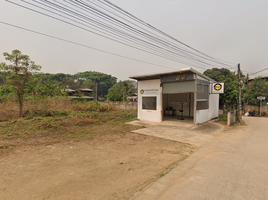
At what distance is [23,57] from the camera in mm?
10227

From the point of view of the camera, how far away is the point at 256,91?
→ 1905 cm

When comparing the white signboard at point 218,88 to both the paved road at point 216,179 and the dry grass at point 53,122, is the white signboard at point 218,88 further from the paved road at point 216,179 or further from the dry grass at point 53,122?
the dry grass at point 53,122

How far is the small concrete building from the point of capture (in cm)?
952

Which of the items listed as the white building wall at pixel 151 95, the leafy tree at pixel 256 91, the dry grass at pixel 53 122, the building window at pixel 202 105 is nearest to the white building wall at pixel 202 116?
the building window at pixel 202 105

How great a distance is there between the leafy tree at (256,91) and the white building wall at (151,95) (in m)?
14.7

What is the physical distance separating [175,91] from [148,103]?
2377 millimetres

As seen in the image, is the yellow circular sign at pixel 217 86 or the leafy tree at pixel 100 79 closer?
the yellow circular sign at pixel 217 86

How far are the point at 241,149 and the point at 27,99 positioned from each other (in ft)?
53.5

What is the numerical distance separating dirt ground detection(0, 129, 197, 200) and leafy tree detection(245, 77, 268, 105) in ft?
63.0

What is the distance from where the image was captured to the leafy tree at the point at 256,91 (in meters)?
18.7

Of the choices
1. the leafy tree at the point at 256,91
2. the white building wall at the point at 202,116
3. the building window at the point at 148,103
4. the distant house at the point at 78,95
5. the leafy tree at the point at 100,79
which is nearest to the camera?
the white building wall at the point at 202,116

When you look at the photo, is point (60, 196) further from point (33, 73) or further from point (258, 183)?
point (33, 73)

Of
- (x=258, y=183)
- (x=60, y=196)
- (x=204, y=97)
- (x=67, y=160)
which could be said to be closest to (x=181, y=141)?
(x=258, y=183)

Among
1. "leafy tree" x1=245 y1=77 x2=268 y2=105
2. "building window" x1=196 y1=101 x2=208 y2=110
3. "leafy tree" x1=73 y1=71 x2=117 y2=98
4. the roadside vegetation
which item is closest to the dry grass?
the roadside vegetation
